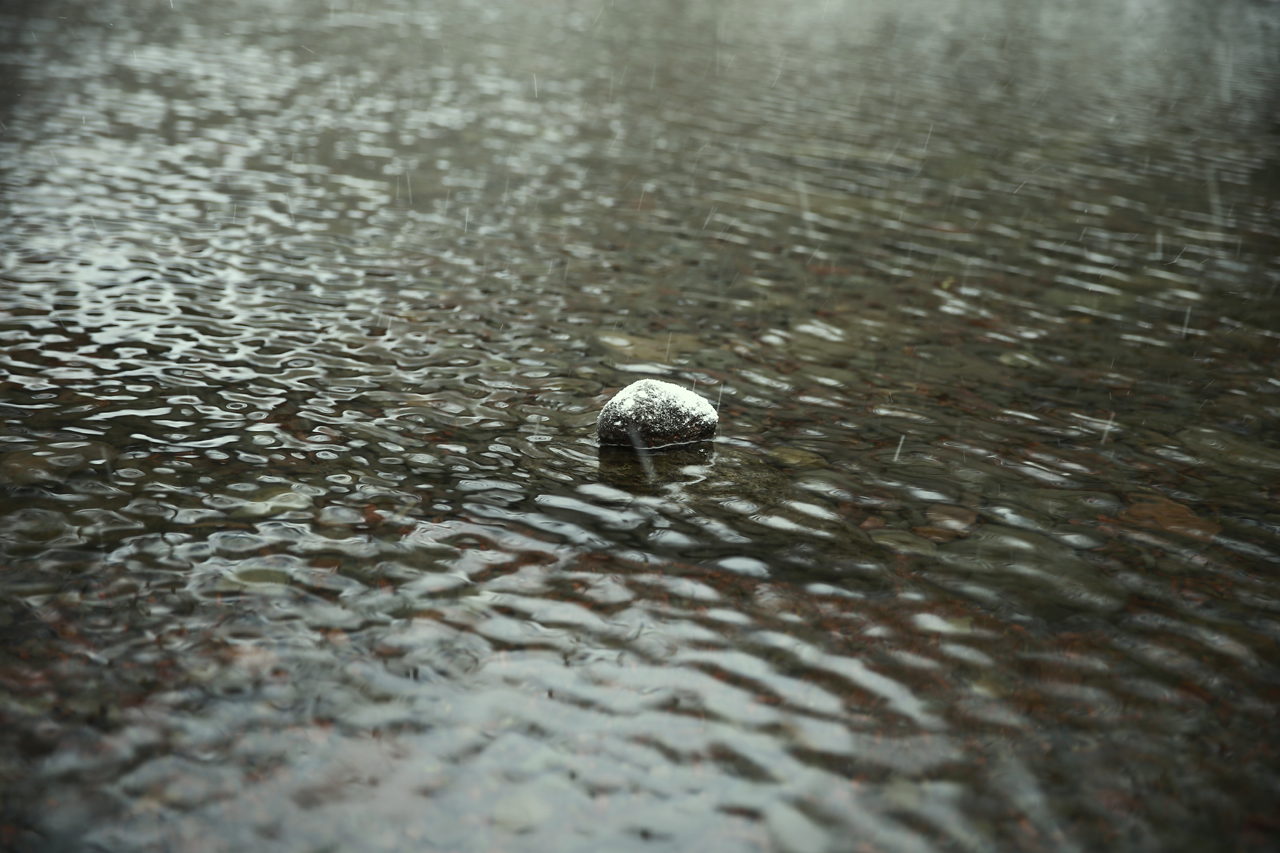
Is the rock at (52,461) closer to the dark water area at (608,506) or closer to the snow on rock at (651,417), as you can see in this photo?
the dark water area at (608,506)

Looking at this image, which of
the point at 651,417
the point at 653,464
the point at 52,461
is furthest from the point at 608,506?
the point at 52,461

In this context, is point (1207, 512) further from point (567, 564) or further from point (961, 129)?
point (961, 129)

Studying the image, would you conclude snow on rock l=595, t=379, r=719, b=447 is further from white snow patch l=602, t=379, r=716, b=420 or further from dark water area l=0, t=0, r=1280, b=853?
dark water area l=0, t=0, r=1280, b=853

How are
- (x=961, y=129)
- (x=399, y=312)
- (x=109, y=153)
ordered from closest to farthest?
(x=399, y=312) < (x=109, y=153) < (x=961, y=129)

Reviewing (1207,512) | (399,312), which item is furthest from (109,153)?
(1207,512)

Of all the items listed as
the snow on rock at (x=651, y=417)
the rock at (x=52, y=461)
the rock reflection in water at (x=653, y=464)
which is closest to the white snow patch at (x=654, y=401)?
the snow on rock at (x=651, y=417)

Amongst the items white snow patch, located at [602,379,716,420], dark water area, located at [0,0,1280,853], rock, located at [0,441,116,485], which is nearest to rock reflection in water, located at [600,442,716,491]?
dark water area, located at [0,0,1280,853]

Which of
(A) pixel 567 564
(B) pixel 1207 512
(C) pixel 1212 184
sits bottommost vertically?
(A) pixel 567 564
